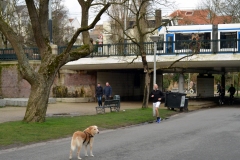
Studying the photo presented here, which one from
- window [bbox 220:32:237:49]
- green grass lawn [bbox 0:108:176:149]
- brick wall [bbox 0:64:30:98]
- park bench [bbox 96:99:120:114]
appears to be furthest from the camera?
brick wall [bbox 0:64:30:98]

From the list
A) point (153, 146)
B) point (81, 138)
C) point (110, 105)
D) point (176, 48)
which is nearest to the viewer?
point (81, 138)

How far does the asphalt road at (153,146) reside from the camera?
34.6ft

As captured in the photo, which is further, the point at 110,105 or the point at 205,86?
the point at 205,86

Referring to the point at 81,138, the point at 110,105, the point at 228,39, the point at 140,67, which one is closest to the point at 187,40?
the point at 228,39

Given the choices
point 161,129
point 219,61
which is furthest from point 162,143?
point 219,61

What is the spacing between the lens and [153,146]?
12.2 meters

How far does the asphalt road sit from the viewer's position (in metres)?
10.5

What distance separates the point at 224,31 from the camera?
31156mm

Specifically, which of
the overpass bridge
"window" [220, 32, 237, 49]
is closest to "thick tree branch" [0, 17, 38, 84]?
the overpass bridge

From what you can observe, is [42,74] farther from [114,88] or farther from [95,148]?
[114,88]

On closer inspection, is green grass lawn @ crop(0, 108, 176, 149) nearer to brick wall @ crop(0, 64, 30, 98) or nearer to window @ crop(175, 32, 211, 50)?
window @ crop(175, 32, 211, 50)

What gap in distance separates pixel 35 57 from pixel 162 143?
979 inches

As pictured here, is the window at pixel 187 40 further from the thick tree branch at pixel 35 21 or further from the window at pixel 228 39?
the thick tree branch at pixel 35 21

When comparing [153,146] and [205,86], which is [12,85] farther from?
[153,146]
